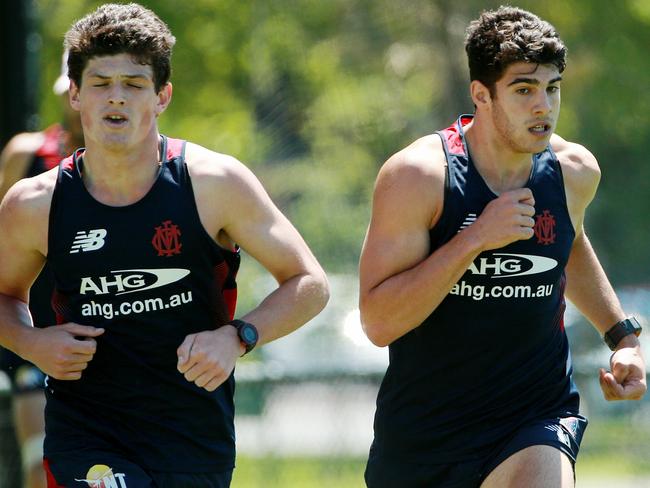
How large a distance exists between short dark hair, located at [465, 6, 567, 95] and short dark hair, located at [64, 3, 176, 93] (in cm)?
119

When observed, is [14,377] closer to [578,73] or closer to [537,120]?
[537,120]

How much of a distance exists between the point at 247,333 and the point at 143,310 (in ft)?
1.34

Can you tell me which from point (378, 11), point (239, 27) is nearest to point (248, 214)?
point (378, 11)

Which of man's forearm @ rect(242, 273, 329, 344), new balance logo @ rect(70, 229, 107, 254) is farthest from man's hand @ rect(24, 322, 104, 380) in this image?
man's forearm @ rect(242, 273, 329, 344)

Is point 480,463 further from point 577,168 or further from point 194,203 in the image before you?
point 194,203

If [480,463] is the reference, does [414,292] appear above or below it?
above

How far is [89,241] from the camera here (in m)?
4.48

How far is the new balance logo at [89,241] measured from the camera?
4473 mm

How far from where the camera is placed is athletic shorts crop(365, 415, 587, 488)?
15.3ft

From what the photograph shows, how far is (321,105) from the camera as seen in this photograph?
33.0 feet

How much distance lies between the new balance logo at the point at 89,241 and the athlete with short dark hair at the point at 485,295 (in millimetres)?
974

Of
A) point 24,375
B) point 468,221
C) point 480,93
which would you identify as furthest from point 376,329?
point 24,375

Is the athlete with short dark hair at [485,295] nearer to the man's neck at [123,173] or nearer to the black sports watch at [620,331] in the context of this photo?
the black sports watch at [620,331]

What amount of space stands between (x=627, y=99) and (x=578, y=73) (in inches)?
18.9
